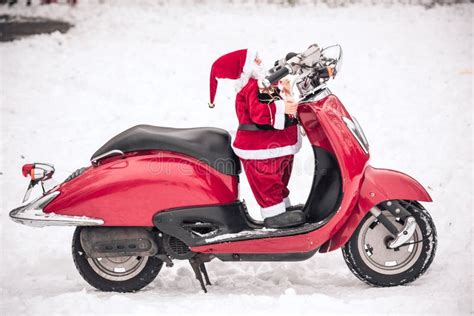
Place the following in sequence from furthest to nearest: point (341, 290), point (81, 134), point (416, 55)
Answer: point (416, 55)
point (81, 134)
point (341, 290)

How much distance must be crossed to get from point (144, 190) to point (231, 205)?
57cm

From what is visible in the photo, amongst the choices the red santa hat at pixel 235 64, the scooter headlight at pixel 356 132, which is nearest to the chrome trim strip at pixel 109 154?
the red santa hat at pixel 235 64

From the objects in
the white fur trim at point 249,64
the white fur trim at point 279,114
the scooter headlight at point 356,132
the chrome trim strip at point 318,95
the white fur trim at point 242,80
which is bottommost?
the scooter headlight at point 356,132

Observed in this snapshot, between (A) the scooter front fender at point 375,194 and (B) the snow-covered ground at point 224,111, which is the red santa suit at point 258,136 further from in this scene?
(B) the snow-covered ground at point 224,111

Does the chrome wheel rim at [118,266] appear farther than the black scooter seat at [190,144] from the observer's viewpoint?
Yes

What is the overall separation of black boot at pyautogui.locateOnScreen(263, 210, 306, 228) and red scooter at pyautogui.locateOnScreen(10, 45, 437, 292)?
70 millimetres

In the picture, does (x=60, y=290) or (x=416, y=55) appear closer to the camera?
(x=60, y=290)

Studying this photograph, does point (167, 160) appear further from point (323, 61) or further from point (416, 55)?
point (416, 55)

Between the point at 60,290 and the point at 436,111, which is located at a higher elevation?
the point at 436,111

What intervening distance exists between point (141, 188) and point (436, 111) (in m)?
4.36

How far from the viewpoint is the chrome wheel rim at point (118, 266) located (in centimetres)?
503

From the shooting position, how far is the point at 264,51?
31.7 ft

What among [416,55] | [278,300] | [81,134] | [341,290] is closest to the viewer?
[278,300]

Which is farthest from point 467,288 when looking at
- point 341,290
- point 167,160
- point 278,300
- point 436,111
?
point 436,111
